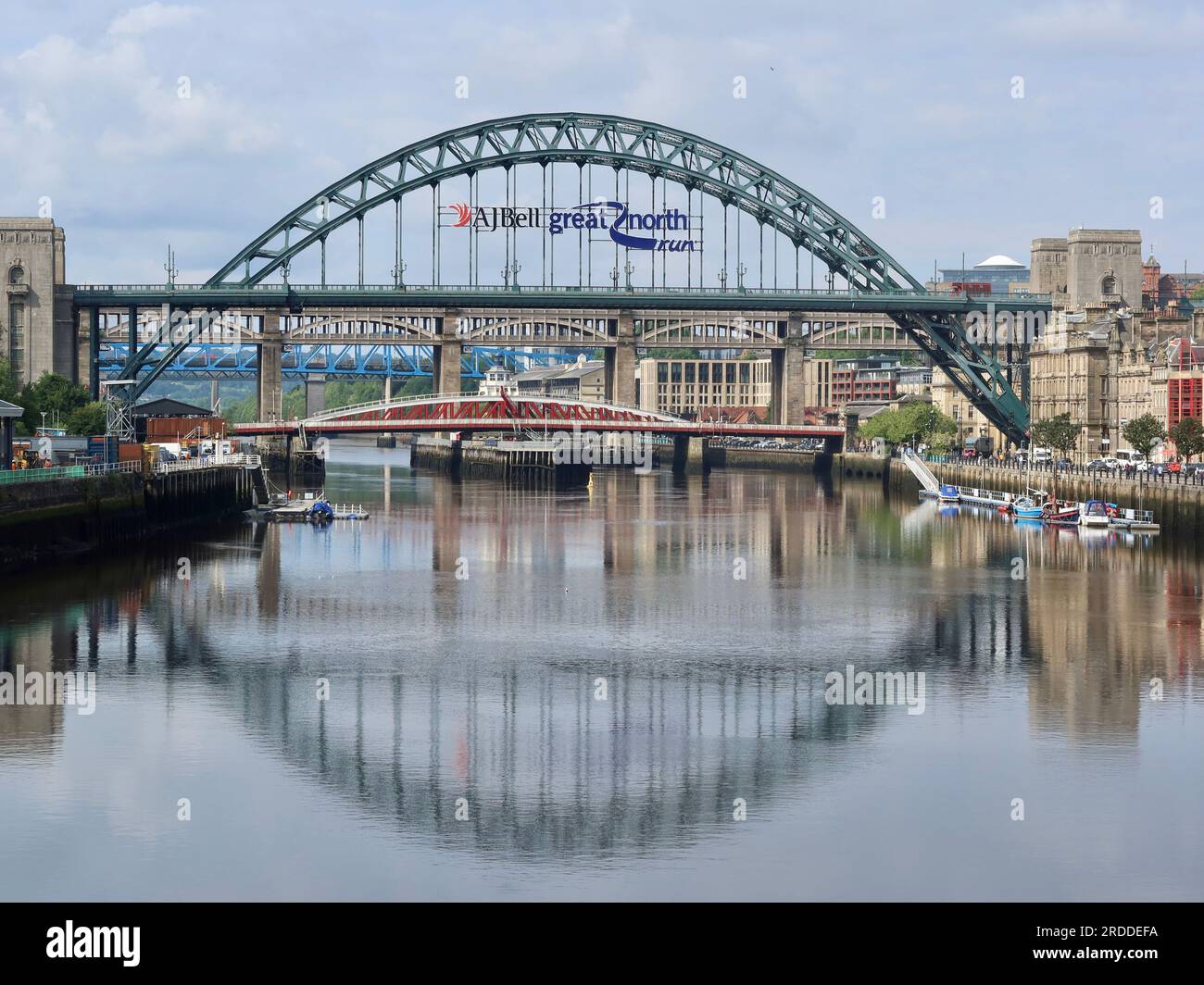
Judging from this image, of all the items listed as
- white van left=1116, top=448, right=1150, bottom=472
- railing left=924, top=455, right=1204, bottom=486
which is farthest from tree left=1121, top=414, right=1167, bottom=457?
railing left=924, top=455, right=1204, bottom=486

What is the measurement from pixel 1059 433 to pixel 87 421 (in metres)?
56.6

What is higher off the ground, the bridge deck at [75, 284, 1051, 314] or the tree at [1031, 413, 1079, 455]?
the bridge deck at [75, 284, 1051, 314]

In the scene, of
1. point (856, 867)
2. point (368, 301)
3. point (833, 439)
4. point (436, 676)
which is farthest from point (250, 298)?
point (856, 867)

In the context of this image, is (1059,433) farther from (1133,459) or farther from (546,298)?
(546,298)

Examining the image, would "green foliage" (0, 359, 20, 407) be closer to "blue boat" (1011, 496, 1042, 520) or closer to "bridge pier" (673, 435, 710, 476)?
"blue boat" (1011, 496, 1042, 520)

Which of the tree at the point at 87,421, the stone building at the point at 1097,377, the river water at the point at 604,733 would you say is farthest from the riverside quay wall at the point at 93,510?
the stone building at the point at 1097,377

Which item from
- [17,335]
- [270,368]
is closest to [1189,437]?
[17,335]

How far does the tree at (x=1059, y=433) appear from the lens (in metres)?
117

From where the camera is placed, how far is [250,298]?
136 meters

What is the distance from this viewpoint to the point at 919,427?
157 meters

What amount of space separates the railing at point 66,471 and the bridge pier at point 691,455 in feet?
276

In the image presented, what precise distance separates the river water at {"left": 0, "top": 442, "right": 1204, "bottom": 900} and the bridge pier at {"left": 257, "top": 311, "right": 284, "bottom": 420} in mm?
72855

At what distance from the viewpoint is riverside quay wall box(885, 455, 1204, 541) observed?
8399 cm

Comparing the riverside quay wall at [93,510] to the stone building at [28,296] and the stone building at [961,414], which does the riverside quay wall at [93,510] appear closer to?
the stone building at [28,296]
